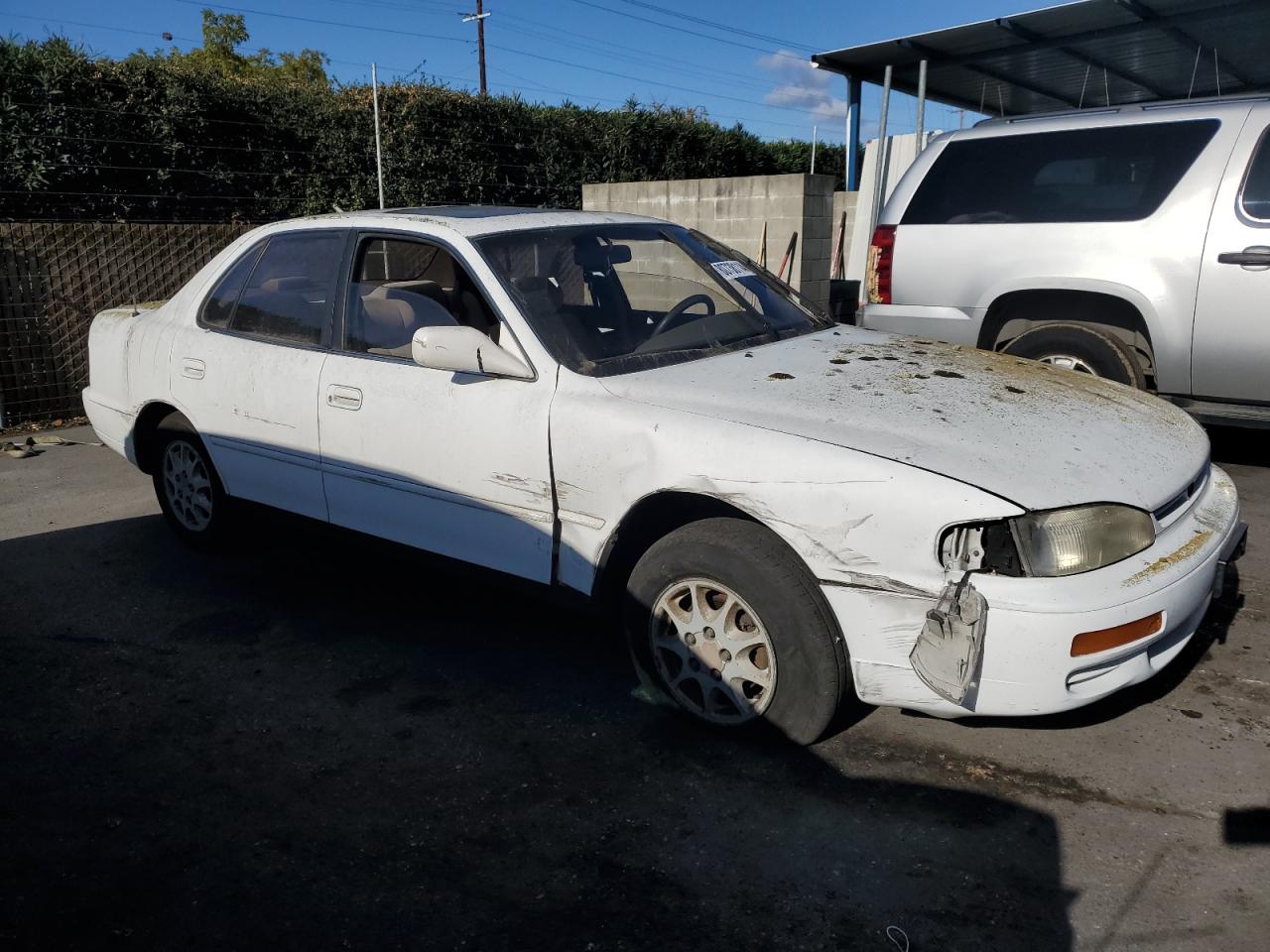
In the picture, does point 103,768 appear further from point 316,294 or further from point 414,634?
point 316,294

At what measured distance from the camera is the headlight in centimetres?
271

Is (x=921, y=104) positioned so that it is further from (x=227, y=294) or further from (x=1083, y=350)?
(x=227, y=294)

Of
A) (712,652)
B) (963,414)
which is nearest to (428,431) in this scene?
(712,652)

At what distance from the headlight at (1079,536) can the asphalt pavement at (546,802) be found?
2.30 feet

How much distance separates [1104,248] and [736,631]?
3.78 m

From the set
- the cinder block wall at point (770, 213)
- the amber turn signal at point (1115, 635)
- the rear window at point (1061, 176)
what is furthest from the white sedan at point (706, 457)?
the cinder block wall at point (770, 213)

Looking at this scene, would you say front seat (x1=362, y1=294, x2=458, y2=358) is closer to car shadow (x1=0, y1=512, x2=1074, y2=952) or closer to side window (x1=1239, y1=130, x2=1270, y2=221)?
car shadow (x1=0, y1=512, x2=1074, y2=952)

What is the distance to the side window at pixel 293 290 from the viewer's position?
432cm

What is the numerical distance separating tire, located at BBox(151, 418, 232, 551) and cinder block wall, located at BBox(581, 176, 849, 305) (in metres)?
4.86

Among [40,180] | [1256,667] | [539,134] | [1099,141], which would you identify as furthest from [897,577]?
[539,134]

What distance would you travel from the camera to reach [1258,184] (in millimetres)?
5297

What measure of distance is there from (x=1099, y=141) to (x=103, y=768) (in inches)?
230

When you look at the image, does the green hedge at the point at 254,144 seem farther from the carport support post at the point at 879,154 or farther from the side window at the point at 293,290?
the side window at the point at 293,290

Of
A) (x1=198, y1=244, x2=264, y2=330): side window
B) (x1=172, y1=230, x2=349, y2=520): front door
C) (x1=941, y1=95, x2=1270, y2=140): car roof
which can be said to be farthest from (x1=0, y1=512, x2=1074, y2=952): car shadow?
(x1=941, y1=95, x2=1270, y2=140): car roof
